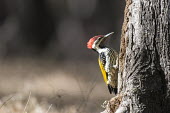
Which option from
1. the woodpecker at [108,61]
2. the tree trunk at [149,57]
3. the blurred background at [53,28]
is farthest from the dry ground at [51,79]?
the tree trunk at [149,57]

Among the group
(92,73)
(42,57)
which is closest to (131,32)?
(92,73)

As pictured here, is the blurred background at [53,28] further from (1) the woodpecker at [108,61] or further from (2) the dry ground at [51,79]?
(1) the woodpecker at [108,61]

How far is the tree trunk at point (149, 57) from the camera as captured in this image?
16.9ft

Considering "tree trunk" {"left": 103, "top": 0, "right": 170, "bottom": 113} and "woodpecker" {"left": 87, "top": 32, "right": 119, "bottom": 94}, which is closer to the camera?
"tree trunk" {"left": 103, "top": 0, "right": 170, "bottom": 113}

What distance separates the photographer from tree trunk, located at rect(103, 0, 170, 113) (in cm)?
516

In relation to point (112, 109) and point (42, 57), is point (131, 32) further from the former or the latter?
point (42, 57)

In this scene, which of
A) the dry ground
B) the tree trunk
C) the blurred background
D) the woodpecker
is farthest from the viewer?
the blurred background

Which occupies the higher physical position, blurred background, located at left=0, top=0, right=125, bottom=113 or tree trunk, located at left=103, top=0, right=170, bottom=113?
tree trunk, located at left=103, top=0, right=170, bottom=113

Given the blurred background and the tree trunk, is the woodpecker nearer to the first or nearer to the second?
the tree trunk

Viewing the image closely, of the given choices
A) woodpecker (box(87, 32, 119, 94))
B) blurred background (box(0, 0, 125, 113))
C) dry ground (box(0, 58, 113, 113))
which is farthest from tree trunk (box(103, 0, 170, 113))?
blurred background (box(0, 0, 125, 113))

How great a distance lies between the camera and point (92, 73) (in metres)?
14.0

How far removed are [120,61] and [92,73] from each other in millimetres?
8338

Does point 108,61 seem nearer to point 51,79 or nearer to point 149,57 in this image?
point 149,57

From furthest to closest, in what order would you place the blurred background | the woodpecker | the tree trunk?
the blurred background < the woodpecker < the tree trunk
